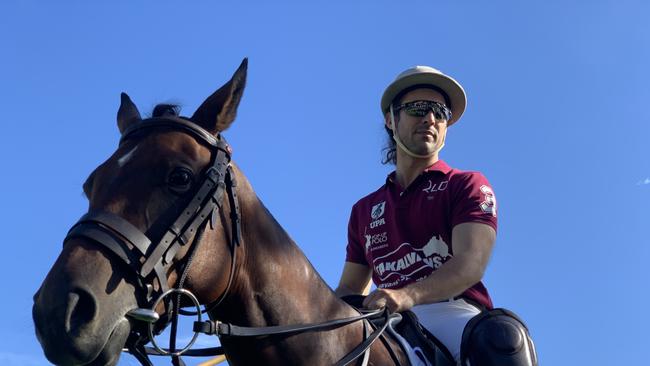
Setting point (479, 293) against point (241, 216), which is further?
point (479, 293)

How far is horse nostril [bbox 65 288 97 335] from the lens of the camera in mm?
3104

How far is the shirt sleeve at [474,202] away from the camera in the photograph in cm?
495

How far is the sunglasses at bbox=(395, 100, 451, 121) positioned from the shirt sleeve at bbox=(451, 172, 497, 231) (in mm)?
716

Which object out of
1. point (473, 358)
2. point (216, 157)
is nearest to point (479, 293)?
point (473, 358)

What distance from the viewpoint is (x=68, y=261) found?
3225 millimetres

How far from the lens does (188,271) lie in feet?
11.6

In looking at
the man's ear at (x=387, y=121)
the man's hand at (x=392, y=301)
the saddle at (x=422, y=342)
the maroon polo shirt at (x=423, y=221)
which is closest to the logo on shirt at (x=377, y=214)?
the maroon polo shirt at (x=423, y=221)

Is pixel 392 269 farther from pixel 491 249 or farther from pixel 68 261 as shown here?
pixel 68 261

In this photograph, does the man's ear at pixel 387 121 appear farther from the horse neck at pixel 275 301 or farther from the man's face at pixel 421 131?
the horse neck at pixel 275 301

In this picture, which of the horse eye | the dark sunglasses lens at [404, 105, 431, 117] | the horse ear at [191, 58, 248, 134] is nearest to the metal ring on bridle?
the horse eye

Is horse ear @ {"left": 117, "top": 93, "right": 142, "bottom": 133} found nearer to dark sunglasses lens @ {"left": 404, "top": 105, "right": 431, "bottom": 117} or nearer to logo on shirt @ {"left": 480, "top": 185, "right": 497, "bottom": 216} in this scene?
dark sunglasses lens @ {"left": 404, "top": 105, "right": 431, "bottom": 117}

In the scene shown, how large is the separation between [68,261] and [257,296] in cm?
104

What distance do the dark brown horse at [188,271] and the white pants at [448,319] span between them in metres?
0.46

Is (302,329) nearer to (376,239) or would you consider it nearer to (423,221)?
(423,221)
